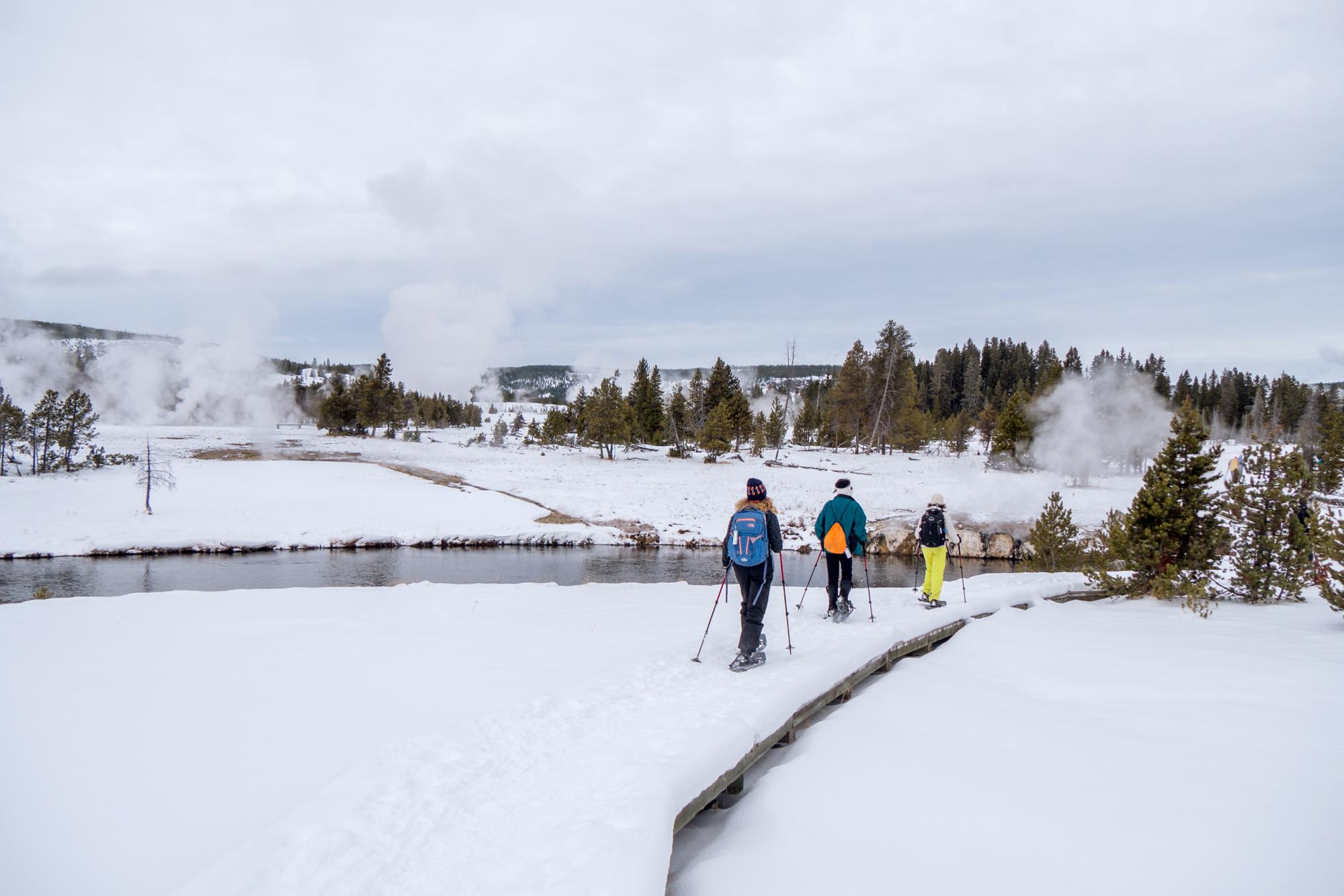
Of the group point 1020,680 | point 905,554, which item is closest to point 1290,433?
point 905,554

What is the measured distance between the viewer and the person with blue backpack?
720 cm

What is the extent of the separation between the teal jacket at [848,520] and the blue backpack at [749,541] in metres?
2.55

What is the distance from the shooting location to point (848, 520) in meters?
9.62

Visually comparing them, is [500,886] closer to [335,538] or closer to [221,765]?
[221,765]

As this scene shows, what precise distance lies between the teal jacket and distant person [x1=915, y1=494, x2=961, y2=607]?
5.55 feet

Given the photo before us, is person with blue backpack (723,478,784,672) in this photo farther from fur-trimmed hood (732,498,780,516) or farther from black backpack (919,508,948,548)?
black backpack (919,508,948,548)

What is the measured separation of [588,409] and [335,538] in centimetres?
3391

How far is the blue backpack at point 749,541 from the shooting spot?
283 inches

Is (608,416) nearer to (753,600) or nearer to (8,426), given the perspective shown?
(8,426)

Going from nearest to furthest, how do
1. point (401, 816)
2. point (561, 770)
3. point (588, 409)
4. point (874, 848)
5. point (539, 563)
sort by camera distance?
point (401, 816), point (874, 848), point (561, 770), point (539, 563), point (588, 409)

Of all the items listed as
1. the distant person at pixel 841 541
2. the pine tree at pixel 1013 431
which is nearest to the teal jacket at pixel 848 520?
the distant person at pixel 841 541

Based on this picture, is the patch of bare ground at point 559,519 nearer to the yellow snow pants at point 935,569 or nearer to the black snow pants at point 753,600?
the yellow snow pants at point 935,569

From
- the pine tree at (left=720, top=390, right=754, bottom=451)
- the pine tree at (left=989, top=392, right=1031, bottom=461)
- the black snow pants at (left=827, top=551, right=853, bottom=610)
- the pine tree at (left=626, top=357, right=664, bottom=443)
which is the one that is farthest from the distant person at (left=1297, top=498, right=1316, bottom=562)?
the pine tree at (left=626, top=357, right=664, bottom=443)

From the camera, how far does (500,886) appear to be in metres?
3.35
